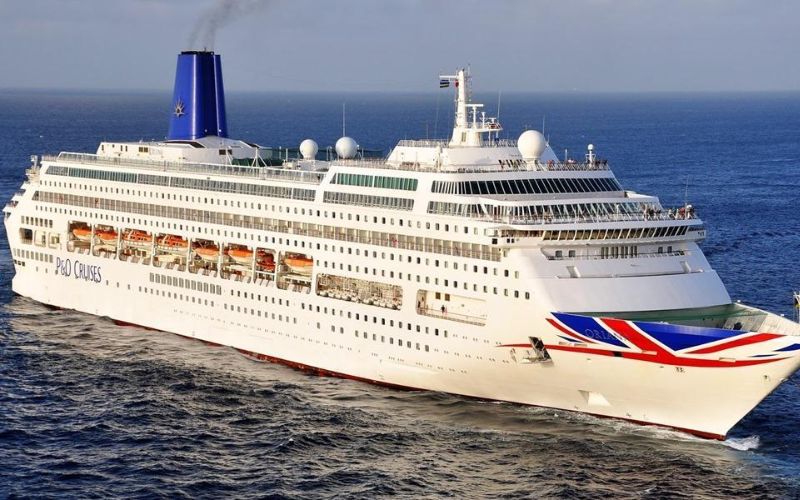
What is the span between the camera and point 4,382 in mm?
46688

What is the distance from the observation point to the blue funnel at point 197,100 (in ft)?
202

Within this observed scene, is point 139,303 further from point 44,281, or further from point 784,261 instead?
point 784,261

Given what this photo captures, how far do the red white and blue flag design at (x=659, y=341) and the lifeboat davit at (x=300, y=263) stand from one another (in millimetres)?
12083

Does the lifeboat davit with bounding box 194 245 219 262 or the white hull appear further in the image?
the lifeboat davit with bounding box 194 245 219 262

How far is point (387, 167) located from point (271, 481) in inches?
563

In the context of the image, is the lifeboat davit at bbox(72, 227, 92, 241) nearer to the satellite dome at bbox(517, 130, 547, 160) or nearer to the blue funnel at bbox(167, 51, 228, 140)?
the blue funnel at bbox(167, 51, 228, 140)

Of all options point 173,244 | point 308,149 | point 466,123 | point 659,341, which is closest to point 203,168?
point 173,244

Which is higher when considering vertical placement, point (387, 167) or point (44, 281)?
point (387, 167)

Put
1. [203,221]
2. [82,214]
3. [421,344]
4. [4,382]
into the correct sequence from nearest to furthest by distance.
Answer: [421,344] < [4,382] < [203,221] < [82,214]

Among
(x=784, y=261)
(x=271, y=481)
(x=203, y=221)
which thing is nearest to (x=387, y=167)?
(x=203, y=221)

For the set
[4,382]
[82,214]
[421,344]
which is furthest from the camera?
[82,214]

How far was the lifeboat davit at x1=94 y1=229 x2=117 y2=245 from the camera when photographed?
56906 mm

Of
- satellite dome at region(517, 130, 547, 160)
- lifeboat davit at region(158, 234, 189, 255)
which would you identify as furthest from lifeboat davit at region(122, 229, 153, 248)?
satellite dome at region(517, 130, 547, 160)

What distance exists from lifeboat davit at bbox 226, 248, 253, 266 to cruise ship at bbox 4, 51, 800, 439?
0.06m
